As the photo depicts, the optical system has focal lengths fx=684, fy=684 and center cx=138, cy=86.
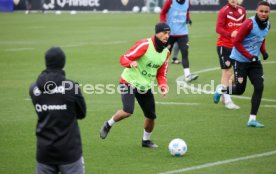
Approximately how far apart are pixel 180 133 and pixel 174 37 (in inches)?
303

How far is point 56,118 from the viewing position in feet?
26.0

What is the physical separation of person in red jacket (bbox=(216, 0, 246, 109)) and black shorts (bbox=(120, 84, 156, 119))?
418cm

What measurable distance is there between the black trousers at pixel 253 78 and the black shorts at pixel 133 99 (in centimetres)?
→ 260

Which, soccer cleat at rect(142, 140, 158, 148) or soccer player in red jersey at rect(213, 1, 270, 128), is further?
soccer player in red jersey at rect(213, 1, 270, 128)

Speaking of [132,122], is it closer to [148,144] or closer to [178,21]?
[148,144]

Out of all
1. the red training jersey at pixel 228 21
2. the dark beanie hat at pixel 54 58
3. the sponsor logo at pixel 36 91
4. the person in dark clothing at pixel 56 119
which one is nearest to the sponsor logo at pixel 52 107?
the person in dark clothing at pixel 56 119

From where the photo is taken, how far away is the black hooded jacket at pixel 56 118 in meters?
7.86

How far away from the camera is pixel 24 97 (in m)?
17.5

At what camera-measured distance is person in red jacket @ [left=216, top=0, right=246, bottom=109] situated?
1583 cm

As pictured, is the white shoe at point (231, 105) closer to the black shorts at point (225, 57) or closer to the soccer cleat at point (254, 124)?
the black shorts at point (225, 57)

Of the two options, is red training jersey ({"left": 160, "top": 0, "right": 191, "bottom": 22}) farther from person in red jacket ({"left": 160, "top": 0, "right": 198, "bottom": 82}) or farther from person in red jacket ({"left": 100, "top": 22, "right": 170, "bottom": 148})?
person in red jacket ({"left": 100, "top": 22, "right": 170, "bottom": 148})

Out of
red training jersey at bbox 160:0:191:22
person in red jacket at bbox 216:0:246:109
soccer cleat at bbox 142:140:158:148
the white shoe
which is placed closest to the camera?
soccer cleat at bbox 142:140:158:148

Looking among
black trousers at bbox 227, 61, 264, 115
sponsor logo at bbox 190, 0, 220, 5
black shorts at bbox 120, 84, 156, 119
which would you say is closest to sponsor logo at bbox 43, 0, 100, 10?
sponsor logo at bbox 190, 0, 220, 5

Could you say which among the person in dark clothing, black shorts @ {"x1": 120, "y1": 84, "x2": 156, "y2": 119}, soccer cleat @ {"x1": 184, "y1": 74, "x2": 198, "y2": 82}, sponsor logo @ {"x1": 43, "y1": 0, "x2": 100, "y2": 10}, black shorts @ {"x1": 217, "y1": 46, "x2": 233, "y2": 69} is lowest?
sponsor logo @ {"x1": 43, "y1": 0, "x2": 100, "y2": 10}
